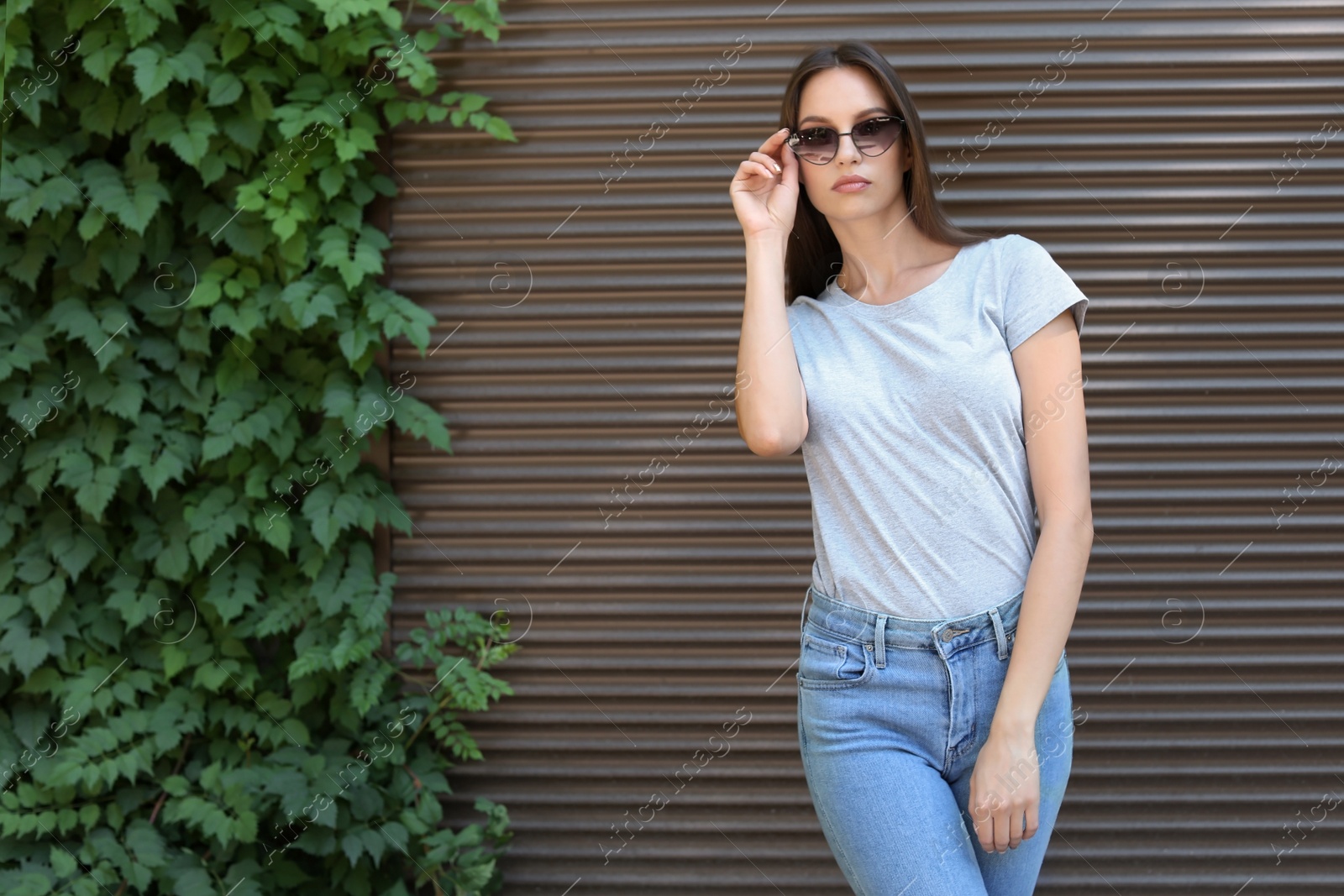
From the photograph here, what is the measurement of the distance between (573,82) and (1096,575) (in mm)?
2195

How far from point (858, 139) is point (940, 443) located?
0.53 metres

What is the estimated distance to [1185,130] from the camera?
3.07 m

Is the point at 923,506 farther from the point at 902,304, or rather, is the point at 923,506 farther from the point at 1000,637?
the point at 902,304

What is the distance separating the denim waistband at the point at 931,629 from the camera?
1.52 meters

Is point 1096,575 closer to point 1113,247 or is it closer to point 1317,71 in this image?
point 1113,247

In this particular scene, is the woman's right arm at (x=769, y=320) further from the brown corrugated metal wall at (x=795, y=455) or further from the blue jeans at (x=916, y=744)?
the brown corrugated metal wall at (x=795, y=455)

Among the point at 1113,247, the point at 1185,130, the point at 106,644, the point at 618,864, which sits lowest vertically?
the point at 618,864

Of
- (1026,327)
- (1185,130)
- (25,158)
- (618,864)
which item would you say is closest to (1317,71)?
(1185,130)

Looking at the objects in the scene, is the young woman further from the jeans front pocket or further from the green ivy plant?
the green ivy plant

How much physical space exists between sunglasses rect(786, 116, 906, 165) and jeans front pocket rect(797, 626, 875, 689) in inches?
31.2

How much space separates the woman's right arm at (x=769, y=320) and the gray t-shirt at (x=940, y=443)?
0.06 meters

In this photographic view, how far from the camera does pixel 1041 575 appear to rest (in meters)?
1.52

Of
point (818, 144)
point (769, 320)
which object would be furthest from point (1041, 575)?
point (818, 144)

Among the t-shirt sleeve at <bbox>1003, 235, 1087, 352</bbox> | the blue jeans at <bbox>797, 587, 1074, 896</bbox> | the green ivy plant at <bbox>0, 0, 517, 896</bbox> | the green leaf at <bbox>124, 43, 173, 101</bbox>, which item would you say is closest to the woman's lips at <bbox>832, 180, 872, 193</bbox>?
the t-shirt sleeve at <bbox>1003, 235, 1087, 352</bbox>
